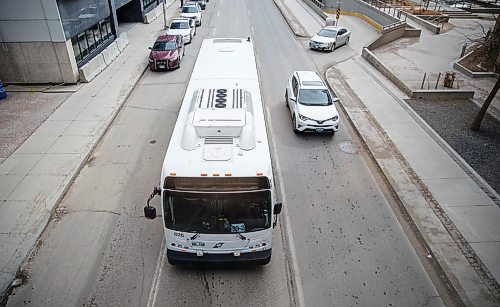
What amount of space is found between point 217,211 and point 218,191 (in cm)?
48

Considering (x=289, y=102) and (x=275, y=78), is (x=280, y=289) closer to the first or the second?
(x=289, y=102)

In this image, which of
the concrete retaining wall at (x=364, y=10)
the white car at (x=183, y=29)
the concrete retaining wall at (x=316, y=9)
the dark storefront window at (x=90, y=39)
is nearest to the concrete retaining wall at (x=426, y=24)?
the concrete retaining wall at (x=364, y=10)

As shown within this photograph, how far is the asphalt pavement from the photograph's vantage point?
8773 mm

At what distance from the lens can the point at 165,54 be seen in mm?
21438

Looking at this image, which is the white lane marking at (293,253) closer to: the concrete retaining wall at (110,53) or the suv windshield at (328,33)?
the concrete retaining wall at (110,53)

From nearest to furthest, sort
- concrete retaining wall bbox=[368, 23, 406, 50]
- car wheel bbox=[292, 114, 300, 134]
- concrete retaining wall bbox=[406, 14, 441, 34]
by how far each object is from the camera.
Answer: car wheel bbox=[292, 114, 300, 134] < concrete retaining wall bbox=[368, 23, 406, 50] < concrete retaining wall bbox=[406, 14, 441, 34]

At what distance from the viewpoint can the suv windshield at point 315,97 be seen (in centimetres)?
1480

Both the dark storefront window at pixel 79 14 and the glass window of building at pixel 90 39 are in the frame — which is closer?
the dark storefront window at pixel 79 14

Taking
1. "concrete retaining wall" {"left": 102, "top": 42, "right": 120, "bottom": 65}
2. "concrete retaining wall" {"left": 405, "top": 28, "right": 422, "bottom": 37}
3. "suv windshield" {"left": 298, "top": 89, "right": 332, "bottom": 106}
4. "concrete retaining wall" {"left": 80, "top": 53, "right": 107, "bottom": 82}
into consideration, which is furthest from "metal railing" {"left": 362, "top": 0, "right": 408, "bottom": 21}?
"concrete retaining wall" {"left": 80, "top": 53, "right": 107, "bottom": 82}

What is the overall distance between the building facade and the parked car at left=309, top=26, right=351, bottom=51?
50.0 ft

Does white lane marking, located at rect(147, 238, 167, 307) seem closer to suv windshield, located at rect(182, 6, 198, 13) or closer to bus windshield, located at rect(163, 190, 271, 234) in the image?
bus windshield, located at rect(163, 190, 271, 234)

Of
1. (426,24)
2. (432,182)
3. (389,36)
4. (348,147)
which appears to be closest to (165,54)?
(348,147)

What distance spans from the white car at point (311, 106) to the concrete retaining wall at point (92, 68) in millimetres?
11384

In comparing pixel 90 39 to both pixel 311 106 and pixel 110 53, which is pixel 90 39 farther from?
pixel 311 106
